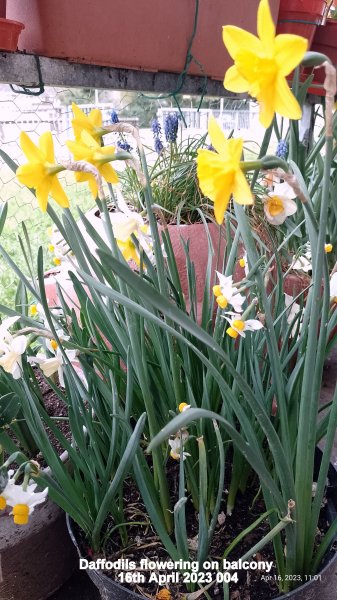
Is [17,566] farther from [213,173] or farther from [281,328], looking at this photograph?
[213,173]

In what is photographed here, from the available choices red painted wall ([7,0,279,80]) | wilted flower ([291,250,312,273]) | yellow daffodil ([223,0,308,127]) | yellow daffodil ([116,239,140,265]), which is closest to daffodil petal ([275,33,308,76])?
yellow daffodil ([223,0,308,127])

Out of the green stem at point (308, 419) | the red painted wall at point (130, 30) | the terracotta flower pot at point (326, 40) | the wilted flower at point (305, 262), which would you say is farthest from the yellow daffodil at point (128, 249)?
the terracotta flower pot at point (326, 40)

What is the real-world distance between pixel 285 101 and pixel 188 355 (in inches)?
14.7

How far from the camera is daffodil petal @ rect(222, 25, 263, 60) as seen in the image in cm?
29

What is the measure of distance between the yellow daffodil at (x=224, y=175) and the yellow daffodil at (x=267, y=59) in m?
0.03

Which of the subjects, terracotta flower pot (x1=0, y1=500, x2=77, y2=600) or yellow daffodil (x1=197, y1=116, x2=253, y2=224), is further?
terracotta flower pot (x1=0, y1=500, x2=77, y2=600)

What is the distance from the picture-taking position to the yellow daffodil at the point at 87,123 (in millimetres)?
424

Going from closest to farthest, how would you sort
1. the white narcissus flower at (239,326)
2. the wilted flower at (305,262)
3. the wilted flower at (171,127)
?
1. the white narcissus flower at (239,326)
2. the wilted flower at (305,262)
3. the wilted flower at (171,127)

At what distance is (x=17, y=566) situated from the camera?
A: 646 millimetres

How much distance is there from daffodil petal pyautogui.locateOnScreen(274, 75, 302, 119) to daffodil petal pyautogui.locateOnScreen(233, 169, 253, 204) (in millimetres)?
45

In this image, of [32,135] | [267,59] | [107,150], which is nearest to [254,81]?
[267,59]

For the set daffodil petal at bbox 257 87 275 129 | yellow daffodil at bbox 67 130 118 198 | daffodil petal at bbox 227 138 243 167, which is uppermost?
daffodil petal at bbox 257 87 275 129

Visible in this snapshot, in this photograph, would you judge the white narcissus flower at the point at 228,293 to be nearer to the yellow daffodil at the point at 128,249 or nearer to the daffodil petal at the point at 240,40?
the yellow daffodil at the point at 128,249

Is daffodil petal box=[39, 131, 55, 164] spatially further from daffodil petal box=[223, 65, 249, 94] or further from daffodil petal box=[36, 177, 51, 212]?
daffodil petal box=[223, 65, 249, 94]
